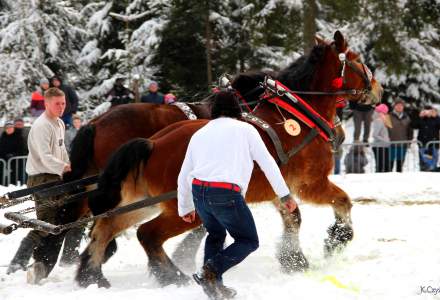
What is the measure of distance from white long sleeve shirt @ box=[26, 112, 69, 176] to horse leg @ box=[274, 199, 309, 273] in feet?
7.56

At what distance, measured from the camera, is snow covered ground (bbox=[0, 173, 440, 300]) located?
5.59 m

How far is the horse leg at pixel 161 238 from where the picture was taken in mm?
6332

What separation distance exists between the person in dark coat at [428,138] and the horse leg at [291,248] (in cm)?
728

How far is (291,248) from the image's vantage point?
707 centimetres

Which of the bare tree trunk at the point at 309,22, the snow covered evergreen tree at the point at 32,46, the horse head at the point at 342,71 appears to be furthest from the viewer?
the snow covered evergreen tree at the point at 32,46

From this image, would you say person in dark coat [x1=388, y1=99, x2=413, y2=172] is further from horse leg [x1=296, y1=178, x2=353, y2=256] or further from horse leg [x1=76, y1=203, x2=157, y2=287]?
horse leg [x1=76, y1=203, x2=157, y2=287]

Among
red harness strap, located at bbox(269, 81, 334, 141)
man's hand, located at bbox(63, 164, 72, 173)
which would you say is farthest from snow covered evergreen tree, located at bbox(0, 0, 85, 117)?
red harness strap, located at bbox(269, 81, 334, 141)

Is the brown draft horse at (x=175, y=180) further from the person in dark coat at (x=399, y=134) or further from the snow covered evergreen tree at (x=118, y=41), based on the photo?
the snow covered evergreen tree at (x=118, y=41)

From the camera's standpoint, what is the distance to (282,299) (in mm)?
5332

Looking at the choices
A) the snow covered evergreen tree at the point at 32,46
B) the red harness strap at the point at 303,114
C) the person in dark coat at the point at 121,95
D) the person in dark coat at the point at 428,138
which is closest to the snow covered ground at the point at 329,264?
the red harness strap at the point at 303,114

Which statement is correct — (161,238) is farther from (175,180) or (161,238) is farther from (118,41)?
(118,41)

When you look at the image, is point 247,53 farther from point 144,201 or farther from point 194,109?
point 144,201

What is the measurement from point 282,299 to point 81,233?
3.23 metres

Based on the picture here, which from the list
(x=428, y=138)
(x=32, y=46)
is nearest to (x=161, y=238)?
(x=428, y=138)
